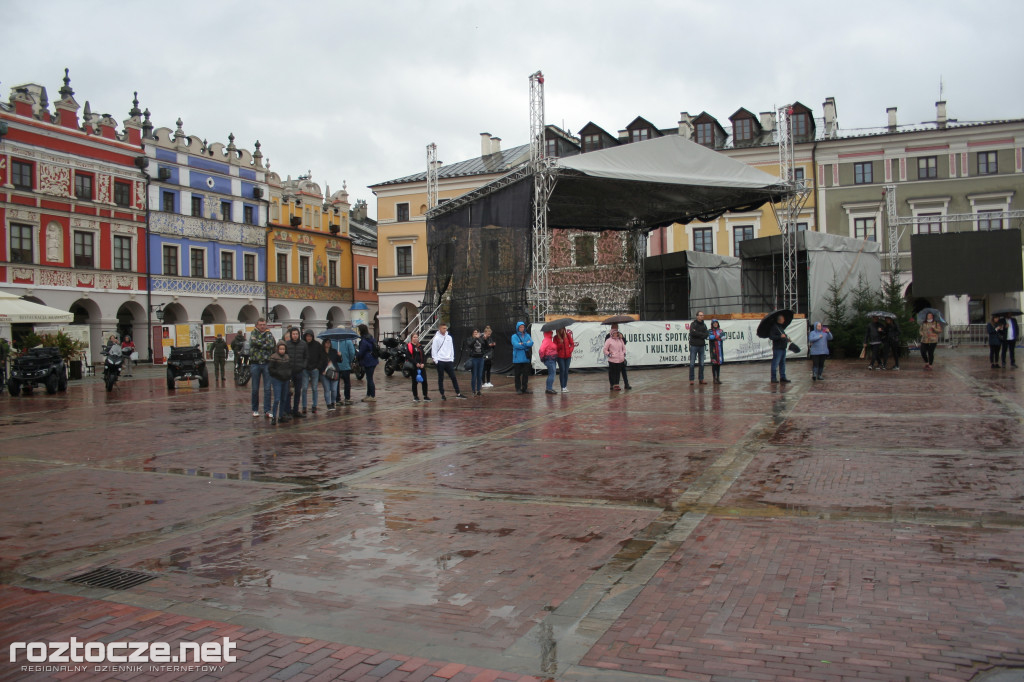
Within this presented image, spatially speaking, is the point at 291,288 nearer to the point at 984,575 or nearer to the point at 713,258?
the point at 713,258

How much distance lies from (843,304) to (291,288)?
34.7m

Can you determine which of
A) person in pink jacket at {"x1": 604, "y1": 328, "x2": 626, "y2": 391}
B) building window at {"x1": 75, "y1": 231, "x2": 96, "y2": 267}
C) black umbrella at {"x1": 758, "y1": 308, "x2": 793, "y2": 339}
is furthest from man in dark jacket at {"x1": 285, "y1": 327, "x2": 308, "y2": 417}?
building window at {"x1": 75, "y1": 231, "x2": 96, "y2": 267}

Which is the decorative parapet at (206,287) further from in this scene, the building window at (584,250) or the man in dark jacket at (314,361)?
the man in dark jacket at (314,361)

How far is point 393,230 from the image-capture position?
173 feet

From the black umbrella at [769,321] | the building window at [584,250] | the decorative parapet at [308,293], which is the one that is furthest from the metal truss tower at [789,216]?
the decorative parapet at [308,293]

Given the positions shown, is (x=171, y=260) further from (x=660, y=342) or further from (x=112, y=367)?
(x=660, y=342)

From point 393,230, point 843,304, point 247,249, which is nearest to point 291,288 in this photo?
point 247,249

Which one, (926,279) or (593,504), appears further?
(926,279)

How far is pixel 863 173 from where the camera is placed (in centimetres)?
4378

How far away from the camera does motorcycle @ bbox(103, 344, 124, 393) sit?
2162 centimetres

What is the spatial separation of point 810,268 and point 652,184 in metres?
8.32

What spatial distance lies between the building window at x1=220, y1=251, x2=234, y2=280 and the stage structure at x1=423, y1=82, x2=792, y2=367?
68.8 feet

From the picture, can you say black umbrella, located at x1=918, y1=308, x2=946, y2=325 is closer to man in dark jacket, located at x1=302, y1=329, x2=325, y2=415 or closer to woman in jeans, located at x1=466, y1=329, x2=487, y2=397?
woman in jeans, located at x1=466, y1=329, x2=487, y2=397

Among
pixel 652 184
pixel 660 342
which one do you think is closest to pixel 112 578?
pixel 660 342
